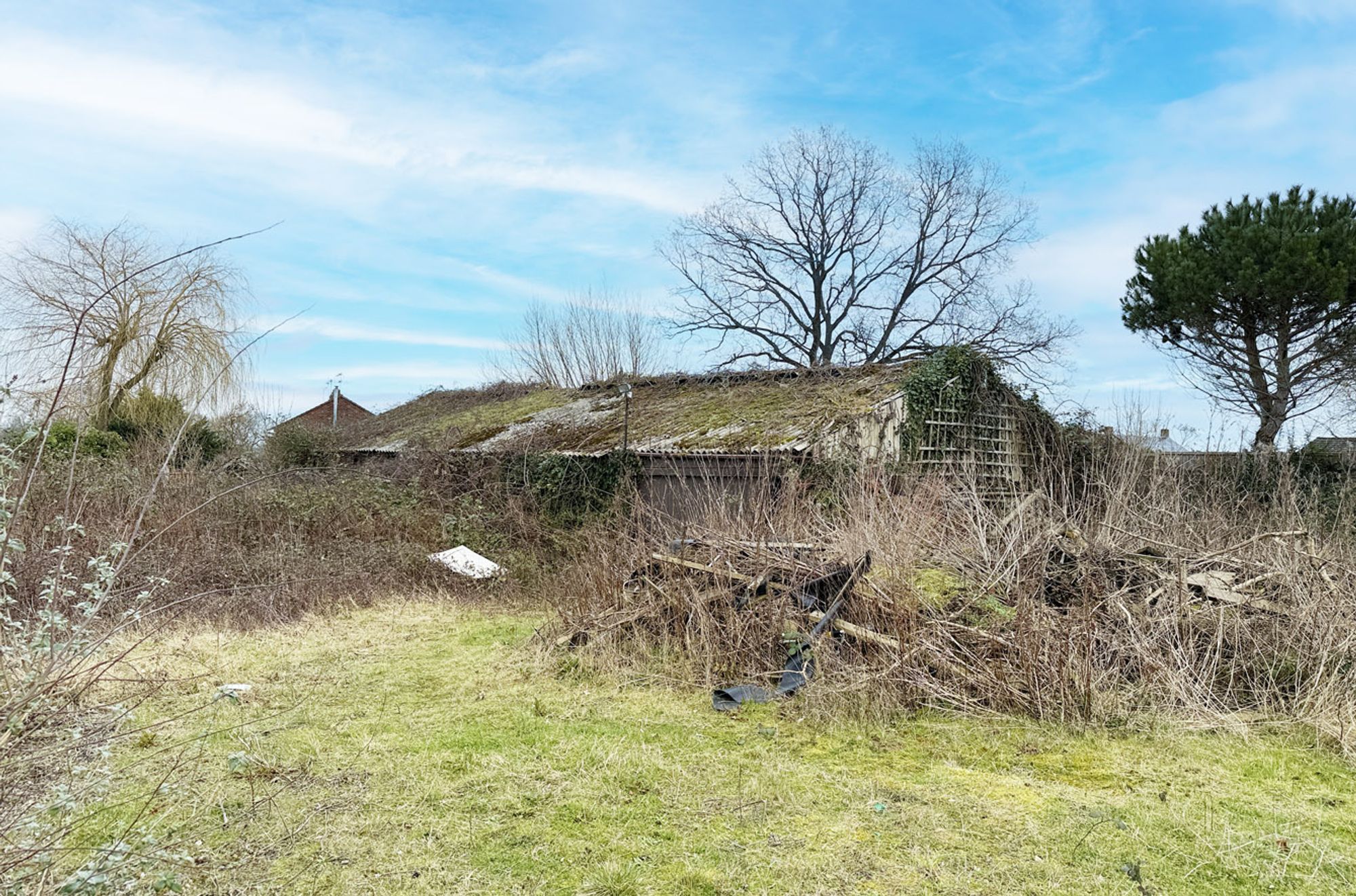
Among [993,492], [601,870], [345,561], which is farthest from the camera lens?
[993,492]

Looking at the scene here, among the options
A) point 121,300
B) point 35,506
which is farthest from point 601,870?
point 121,300

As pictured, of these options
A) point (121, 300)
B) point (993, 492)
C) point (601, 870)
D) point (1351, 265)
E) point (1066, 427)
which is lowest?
point (601, 870)

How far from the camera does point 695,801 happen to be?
16.4 ft

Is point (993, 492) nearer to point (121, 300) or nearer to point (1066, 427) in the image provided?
point (1066, 427)

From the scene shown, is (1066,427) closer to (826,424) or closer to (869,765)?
(826,424)

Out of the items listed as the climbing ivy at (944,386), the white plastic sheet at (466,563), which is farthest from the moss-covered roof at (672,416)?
the white plastic sheet at (466,563)

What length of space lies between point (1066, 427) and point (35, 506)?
16.5 metres

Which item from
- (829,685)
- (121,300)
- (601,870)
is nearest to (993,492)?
(829,685)

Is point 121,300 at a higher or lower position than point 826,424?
higher

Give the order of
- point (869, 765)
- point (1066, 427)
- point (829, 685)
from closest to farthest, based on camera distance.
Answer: point (869, 765) → point (829, 685) → point (1066, 427)

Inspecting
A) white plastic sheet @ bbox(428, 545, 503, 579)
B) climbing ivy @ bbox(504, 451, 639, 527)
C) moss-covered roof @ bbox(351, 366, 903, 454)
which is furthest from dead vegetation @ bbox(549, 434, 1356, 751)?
climbing ivy @ bbox(504, 451, 639, 527)

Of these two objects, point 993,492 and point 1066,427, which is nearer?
point 993,492

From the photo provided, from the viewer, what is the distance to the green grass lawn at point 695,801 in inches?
163

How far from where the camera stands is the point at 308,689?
24.2 feet
